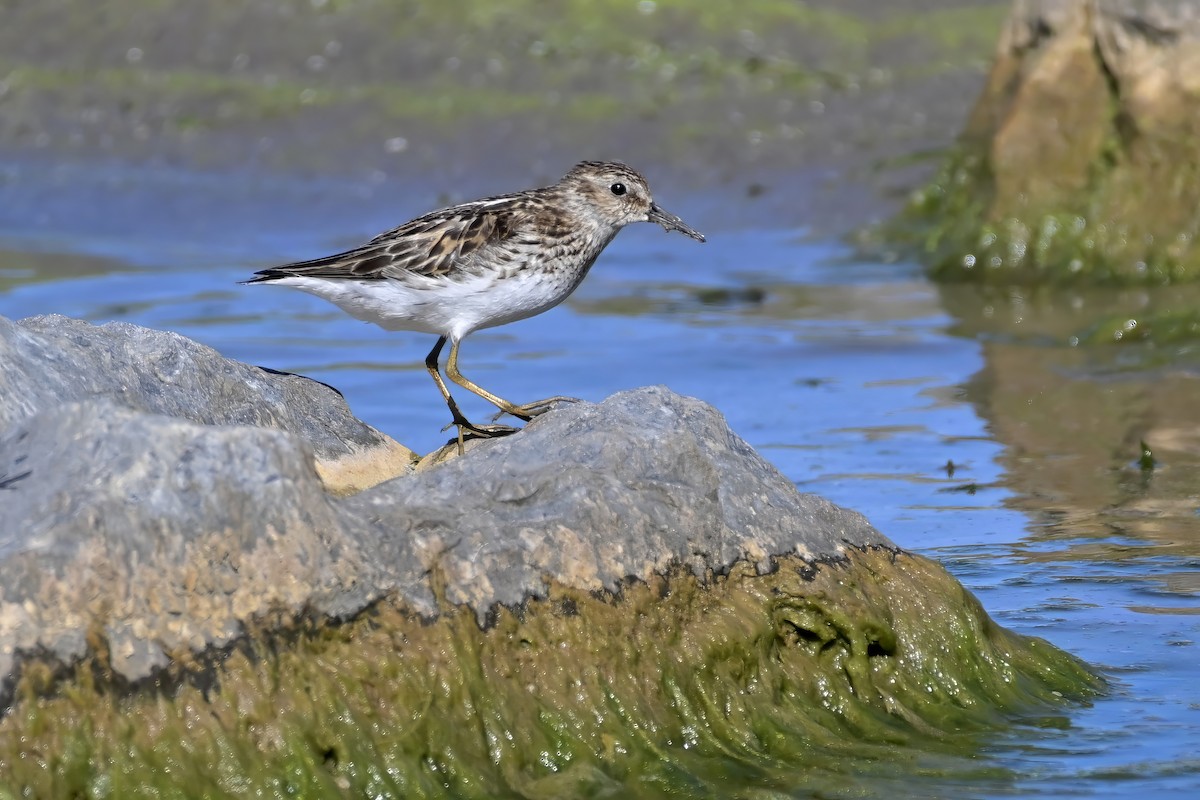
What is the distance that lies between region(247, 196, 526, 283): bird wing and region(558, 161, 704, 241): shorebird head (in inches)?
14.4

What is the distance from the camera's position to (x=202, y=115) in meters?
15.5

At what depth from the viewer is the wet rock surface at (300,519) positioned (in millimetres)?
3611

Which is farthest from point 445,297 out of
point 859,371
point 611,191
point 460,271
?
point 859,371

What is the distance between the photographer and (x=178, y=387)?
5305 mm

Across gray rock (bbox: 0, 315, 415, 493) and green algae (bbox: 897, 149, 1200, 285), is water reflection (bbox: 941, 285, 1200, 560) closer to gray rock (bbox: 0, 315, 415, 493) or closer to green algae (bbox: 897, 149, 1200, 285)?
green algae (bbox: 897, 149, 1200, 285)

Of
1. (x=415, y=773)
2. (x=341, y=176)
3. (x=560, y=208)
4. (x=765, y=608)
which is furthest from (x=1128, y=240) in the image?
(x=415, y=773)

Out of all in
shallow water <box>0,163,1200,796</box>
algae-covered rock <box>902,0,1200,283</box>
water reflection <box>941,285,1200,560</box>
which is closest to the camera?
shallow water <box>0,163,1200,796</box>

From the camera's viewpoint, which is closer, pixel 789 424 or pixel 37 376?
pixel 37 376

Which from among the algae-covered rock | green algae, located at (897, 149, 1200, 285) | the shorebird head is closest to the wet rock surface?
the shorebird head

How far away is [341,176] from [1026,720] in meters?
10.7

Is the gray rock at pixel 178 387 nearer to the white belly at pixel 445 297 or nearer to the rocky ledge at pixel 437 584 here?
the rocky ledge at pixel 437 584

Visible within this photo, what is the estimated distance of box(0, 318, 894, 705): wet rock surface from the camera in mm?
3611

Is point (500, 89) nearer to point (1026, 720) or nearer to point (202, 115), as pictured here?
point (202, 115)

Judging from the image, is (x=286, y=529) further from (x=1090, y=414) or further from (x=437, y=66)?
(x=437, y=66)
